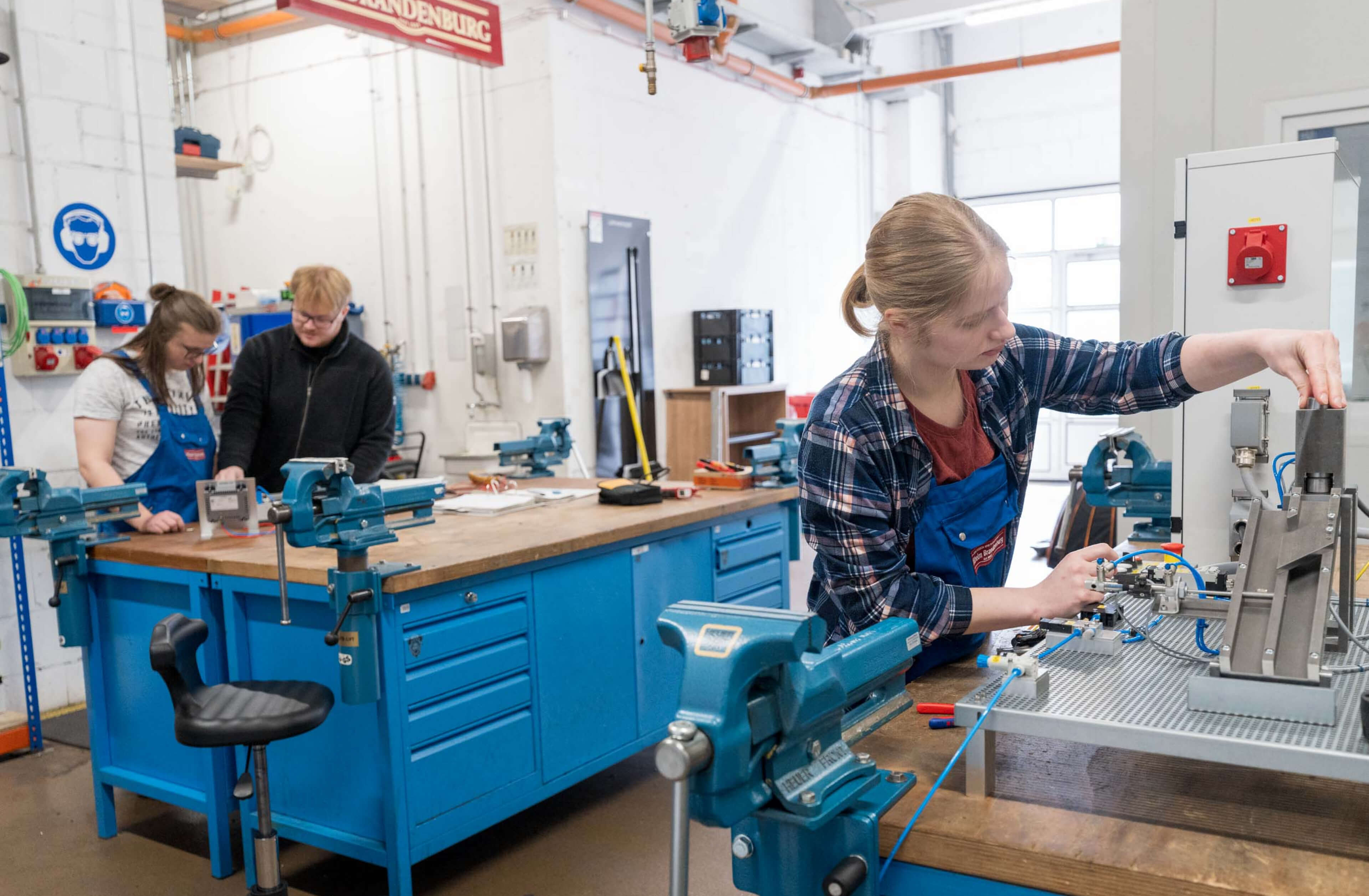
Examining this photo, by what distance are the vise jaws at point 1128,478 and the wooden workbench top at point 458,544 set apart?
1234 mm

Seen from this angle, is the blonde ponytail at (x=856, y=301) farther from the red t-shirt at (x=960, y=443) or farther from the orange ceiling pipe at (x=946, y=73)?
the orange ceiling pipe at (x=946, y=73)

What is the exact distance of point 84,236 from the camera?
3.79m

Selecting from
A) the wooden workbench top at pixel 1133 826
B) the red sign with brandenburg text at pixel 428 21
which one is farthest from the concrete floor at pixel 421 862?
the red sign with brandenburg text at pixel 428 21

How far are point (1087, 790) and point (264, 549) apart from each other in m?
2.06

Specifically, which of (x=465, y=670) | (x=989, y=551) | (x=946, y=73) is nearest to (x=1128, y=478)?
(x=989, y=551)

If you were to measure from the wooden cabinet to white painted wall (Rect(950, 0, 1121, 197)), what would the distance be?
3.55 meters

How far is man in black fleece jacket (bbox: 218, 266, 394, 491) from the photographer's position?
323cm

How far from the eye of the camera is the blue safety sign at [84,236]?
147 inches

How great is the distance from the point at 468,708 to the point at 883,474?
1.51 meters

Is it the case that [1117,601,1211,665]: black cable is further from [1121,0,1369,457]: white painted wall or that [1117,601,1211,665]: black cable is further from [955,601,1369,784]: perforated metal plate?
[1121,0,1369,457]: white painted wall

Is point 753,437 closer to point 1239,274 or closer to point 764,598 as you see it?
point 764,598

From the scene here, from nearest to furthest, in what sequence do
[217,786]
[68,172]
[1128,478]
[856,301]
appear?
[856,301], [1128,478], [217,786], [68,172]

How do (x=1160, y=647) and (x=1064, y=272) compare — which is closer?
(x=1160, y=647)

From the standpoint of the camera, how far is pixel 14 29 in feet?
11.8
